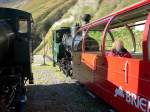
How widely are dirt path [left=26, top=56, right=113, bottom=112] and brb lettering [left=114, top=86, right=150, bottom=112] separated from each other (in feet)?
7.69

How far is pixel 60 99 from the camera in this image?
12.9 m

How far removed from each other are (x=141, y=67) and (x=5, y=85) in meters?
3.70

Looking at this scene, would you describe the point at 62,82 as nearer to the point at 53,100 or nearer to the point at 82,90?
the point at 82,90

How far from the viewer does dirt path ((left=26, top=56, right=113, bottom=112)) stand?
36.7 feet

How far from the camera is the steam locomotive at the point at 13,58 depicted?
9.03 m

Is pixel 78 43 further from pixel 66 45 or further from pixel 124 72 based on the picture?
pixel 124 72

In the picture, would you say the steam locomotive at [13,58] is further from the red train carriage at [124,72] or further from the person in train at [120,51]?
the person in train at [120,51]

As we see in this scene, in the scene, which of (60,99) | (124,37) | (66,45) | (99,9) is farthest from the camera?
(99,9)

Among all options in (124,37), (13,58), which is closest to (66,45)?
(124,37)

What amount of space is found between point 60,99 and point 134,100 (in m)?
5.58

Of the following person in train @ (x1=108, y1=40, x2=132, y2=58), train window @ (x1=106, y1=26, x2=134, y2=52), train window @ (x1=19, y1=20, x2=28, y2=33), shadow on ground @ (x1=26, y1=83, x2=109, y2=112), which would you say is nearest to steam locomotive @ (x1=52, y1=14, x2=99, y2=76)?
train window @ (x1=106, y1=26, x2=134, y2=52)

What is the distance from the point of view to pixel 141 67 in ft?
23.4

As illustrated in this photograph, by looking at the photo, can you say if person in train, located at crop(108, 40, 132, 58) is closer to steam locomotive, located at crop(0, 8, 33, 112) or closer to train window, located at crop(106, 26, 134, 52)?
train window, located at crop(106, 26, 134, 52)

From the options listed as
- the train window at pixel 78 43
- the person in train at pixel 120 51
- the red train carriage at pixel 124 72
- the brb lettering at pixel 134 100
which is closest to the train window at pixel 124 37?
the red train carriage at pixel 124 72
